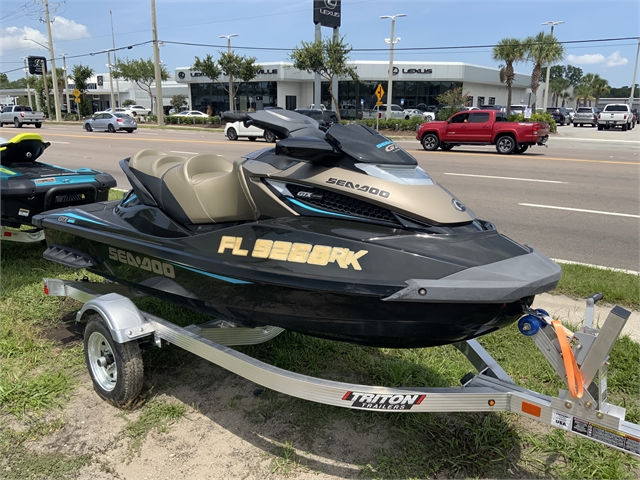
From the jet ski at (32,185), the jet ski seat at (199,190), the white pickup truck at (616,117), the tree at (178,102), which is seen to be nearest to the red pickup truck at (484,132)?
the jet ski at (32,185)

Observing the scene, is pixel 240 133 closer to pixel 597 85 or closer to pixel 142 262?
pixel 142 262

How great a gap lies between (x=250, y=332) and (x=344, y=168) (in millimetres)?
1296

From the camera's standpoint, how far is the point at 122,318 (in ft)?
9.82

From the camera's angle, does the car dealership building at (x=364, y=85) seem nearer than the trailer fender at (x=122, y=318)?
No

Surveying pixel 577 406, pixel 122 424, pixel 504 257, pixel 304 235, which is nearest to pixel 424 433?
pixel 577 406

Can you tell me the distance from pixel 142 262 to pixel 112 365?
0.67 meters

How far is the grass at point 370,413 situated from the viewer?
101 inches

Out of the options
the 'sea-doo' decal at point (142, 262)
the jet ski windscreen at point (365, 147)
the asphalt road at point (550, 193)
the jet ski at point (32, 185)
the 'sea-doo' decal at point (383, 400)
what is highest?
the jet ski windscreen at point (365, 147)

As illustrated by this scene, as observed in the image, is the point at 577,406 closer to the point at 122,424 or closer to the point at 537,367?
the point at 537,367

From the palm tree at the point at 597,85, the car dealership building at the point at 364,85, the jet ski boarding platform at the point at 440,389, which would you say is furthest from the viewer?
the palm tree at the point at 597,85

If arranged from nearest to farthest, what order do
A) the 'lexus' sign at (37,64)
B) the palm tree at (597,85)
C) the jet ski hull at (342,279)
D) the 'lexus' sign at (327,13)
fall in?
the jet ski hull at (342,279), the 'lexus' sign at (327,13), the 'lexus' sign at (37,64), the palm tree at (597,85)

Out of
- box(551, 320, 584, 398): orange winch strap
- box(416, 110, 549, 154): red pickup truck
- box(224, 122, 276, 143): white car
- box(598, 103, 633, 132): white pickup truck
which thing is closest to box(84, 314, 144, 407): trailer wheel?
box(551, 320, 584, 398): orange winch strap

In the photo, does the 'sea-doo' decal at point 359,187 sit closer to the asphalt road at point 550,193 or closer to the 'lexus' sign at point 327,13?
the asphalt road at point 550,193

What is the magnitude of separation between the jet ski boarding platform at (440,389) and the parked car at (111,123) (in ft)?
107
